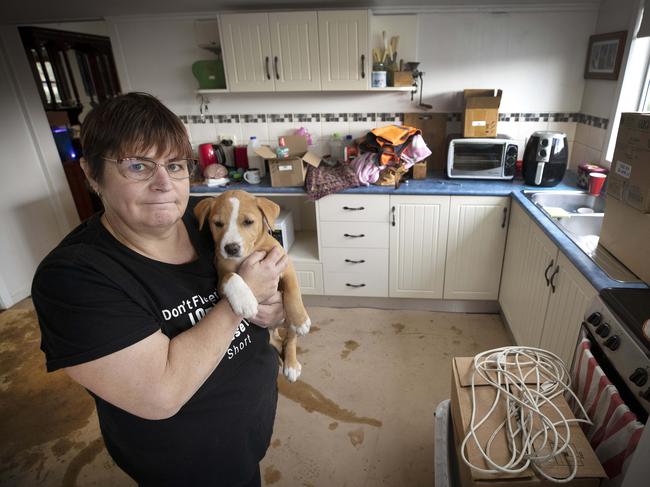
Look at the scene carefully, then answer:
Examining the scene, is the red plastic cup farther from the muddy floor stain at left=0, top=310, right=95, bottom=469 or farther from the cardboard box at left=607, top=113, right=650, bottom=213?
the muddy floor stain at left=0, top=310, right=95, bottom=469

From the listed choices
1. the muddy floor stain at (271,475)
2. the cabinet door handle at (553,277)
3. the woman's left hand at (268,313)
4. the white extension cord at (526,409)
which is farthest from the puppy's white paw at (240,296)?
the cabinet door handle at (553,277)

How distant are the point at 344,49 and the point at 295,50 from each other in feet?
1.11

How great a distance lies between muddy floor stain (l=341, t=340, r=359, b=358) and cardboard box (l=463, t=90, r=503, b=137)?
5.28ft

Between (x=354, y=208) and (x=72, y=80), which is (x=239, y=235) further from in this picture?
(x=72, y=80)

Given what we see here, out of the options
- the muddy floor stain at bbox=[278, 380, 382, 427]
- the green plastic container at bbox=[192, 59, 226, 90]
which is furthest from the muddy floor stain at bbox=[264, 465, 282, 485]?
the green plastic container at bbox=[192, 59, 226, 90]

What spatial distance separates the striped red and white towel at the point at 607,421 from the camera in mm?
986

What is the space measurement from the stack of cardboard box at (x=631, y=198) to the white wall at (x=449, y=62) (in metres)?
1.49

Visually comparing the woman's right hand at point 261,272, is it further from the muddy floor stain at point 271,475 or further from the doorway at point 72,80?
the doorway at point 72,80

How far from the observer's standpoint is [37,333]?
2.85 metres

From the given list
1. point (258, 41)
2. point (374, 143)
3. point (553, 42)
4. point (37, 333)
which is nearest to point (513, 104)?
point (553, 42)

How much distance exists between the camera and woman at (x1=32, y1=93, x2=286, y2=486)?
70 centimetres

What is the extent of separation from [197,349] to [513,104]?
2.88m

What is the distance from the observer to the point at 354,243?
2.77 meters

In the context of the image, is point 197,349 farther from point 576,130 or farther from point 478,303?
point 576,130
